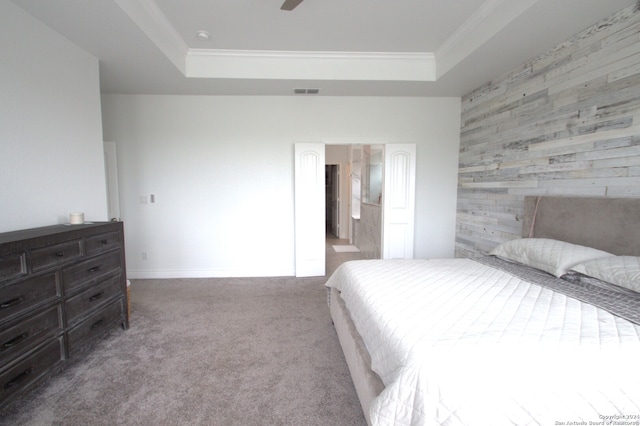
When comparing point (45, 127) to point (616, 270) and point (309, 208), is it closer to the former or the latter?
point (309, 208)

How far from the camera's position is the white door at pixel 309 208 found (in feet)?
13.6

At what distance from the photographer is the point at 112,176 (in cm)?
403

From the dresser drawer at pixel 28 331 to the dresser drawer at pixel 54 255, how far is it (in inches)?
11.4

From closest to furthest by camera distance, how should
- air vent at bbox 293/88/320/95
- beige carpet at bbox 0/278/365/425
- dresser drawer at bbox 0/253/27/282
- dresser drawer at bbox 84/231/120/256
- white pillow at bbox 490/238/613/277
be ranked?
dresser drawer at bbox 0/253/27/282 < beige carpet at bbox 0/278/365/425 < white pillow at bbox 490/238/613/277 < dresser drawer at bbox 84/231/120/256 < air vent at bbox 293/88/320/95

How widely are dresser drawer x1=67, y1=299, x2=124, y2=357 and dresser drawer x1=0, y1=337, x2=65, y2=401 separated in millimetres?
90

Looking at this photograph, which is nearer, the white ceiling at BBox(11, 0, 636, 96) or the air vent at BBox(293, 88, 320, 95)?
the white ceiling at BBox(11, 0, 636, 96)

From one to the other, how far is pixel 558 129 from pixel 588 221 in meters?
0.90

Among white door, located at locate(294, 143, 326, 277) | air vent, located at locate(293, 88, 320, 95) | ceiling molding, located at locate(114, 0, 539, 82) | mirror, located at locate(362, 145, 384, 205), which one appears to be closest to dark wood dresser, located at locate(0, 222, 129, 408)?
ceiling molding, located at locate(114, 0, 539, 82)

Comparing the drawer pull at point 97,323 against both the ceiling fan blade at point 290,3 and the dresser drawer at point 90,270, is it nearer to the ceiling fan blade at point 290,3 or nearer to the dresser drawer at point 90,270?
the dresser drawer at point 90,270

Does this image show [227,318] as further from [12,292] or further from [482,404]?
[482,404]

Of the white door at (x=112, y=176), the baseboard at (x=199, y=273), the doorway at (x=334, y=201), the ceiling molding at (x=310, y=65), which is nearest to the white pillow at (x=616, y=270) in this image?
the ceiling molding at (x=310, y=65)

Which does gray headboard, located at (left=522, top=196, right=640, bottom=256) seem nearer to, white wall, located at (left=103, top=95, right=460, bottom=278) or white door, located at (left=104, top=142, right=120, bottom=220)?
white wall, located at (left=103, top=95, right=460, bottom=278)

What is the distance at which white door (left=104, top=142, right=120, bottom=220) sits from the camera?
401cm

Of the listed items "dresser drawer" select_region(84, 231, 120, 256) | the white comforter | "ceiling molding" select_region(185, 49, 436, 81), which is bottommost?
the white comforter
